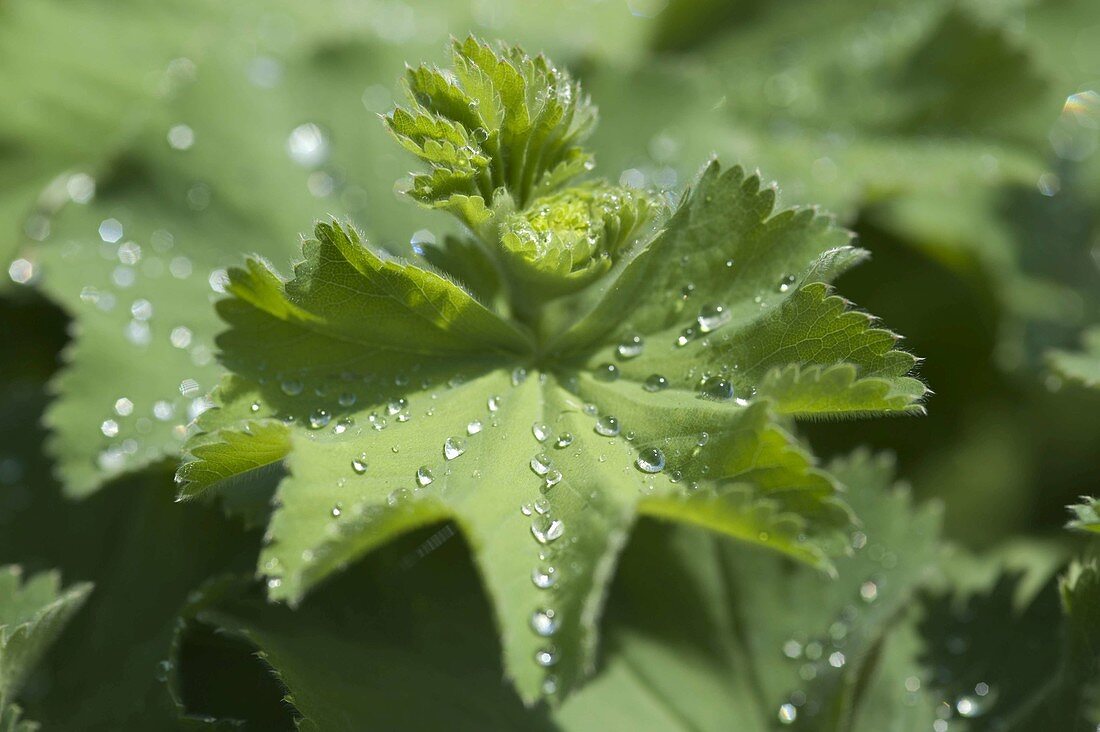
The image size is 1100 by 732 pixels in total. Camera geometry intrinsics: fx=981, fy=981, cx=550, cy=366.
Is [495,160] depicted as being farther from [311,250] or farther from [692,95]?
[692,95]

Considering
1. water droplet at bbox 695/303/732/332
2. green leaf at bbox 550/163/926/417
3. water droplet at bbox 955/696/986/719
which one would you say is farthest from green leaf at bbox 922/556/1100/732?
water droplet at bbox 695/303/732/332

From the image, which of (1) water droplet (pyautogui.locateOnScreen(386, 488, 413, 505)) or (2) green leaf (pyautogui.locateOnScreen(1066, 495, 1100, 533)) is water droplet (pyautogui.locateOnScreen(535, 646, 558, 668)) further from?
(2) green leaf (pyautogui.locateOnScreen(1066, 495, 1100, 533))

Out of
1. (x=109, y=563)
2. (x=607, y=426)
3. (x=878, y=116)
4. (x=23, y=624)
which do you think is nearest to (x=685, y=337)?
(x=607, y=426)

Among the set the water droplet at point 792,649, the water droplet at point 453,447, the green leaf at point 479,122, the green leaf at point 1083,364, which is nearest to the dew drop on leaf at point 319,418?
the water droplet at point 453,447

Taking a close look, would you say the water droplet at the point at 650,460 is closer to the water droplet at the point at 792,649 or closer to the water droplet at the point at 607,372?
the water droplet at the point at 607,372

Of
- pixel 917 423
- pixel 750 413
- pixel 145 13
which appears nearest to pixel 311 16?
pixel 145 13

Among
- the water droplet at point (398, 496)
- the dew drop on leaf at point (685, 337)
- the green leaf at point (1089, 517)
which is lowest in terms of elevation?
the water droplet at point (398, 496)
